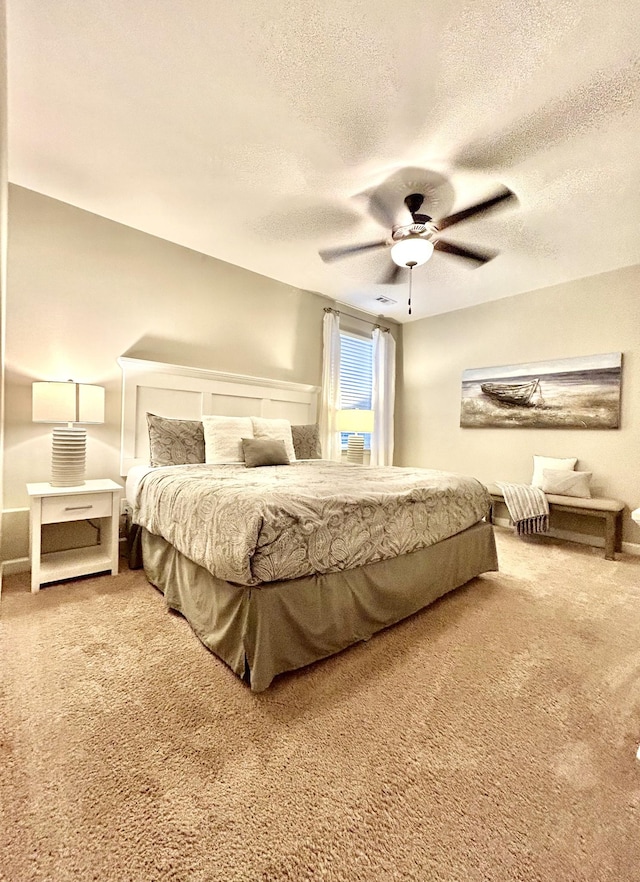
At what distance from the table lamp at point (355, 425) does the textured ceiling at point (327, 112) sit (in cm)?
185

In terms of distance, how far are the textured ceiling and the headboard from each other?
1199 mm

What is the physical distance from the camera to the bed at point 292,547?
57.7 inches

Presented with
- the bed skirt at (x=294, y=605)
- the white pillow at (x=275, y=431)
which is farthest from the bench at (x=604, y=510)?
the white pillow at (x=275, y=431)

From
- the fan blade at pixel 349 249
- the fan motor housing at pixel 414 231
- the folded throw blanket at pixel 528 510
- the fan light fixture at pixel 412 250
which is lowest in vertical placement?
the folded throw blanket at pixel 528 510

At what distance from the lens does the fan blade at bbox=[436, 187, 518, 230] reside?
7.06 feet

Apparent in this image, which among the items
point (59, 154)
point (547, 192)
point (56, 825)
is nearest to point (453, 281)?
point (547, 192)

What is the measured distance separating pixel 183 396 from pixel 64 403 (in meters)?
1.03

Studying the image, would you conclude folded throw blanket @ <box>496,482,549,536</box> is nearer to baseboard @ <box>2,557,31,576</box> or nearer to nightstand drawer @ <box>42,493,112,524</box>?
nightstand drawer @ <box>42,493,112,524</box>

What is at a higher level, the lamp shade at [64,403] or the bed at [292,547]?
the lamp shade at [64,403]

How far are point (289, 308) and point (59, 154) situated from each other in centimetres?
230

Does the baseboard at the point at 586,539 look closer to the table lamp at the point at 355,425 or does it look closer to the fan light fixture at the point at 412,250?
the table lamp at the point at 355,425

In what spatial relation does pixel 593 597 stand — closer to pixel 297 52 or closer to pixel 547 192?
pixel 547 192

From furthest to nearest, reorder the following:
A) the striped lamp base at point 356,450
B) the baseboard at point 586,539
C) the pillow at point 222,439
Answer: the striped lamp base at point 356,450, the baseboard at point 586,539, the pillow at point 222,439

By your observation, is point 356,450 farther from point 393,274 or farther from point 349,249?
point 349,249
